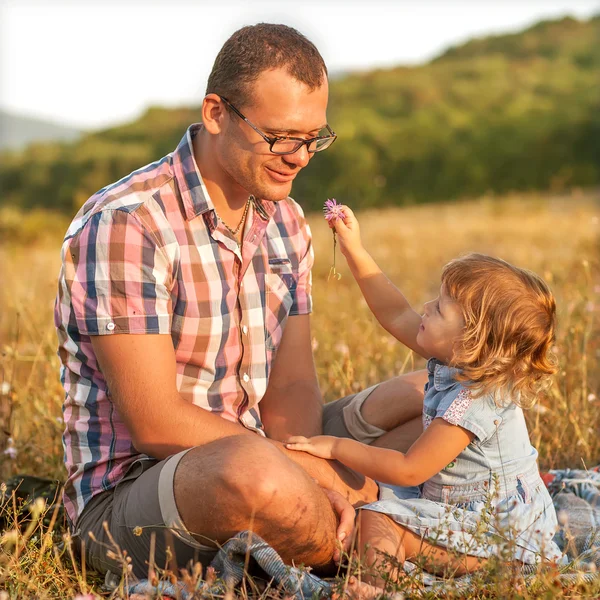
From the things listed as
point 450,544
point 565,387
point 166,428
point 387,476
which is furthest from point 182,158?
point 565,387

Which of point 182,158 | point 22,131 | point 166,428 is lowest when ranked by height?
point 166,428

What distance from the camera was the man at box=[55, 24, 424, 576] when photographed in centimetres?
262

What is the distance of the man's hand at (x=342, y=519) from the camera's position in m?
2.78

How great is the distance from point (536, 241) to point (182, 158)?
351 inches

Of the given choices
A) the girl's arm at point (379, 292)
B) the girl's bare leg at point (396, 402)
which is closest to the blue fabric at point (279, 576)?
the girl's bare leg at point (396, 402)

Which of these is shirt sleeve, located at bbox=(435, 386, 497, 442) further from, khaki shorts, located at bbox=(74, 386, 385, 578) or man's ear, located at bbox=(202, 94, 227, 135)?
man's ear, located at bbox=(202, 94, 227, 135)

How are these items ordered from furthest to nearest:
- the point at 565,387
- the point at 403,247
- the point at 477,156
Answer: the point at 477,156 → the point at 403,247 → the point at 565,387

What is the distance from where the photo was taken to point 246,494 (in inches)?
98.7

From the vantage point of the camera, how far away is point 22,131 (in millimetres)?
21547

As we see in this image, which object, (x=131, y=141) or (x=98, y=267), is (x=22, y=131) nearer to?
(x=131, y=141)

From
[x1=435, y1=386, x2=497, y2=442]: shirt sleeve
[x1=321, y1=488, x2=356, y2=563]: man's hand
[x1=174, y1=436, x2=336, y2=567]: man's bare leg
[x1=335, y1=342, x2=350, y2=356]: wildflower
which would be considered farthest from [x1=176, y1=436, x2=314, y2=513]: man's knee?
[x1=335, y1=342, x2=350, y2=356]: wildflower

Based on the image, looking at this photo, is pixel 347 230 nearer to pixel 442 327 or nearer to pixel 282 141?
pixel 282 141

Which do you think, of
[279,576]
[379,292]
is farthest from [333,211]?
[279,576]

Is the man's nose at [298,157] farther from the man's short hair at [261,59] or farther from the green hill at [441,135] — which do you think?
the green hill at [441,135]
